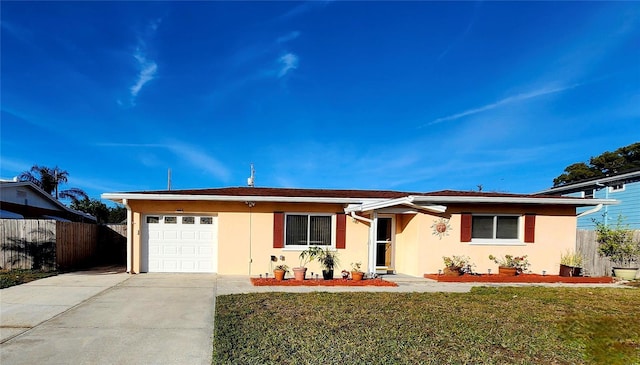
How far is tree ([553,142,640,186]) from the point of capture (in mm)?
34500

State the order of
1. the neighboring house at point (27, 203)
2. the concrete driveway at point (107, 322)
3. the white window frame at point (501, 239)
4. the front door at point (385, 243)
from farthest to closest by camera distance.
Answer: the neighboring house at point (27, 203)
the front door at point (385, 243)
the white window frame at point (501, 239)
the concrete driveway at point (107, 322)

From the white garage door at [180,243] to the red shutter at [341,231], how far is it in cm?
401

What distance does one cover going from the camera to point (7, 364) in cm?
420

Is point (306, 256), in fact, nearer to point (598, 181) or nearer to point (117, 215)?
point (598, 181)

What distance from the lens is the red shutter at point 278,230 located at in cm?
1206

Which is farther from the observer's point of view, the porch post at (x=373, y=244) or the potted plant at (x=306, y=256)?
the potted plant at (x=306, y=256)

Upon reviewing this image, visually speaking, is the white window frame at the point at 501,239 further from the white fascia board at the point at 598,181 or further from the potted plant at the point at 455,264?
the white fascia board at the point at 598,181

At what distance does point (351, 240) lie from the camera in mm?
12422

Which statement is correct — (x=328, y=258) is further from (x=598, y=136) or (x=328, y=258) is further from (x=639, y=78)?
(x=598, y=136)

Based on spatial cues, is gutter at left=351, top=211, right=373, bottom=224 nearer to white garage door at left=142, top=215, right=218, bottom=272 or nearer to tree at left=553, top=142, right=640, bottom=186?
white garage door at left=142, top=215, right=218, bottom=272

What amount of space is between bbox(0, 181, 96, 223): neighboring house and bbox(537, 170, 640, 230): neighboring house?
25796 mm

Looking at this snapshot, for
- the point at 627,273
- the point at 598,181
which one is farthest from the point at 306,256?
the point at 598,181

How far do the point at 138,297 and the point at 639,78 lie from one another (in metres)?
19.2

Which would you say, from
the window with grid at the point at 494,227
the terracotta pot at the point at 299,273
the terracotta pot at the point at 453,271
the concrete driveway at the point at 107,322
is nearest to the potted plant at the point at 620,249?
the window with grid at the point at 494,227
